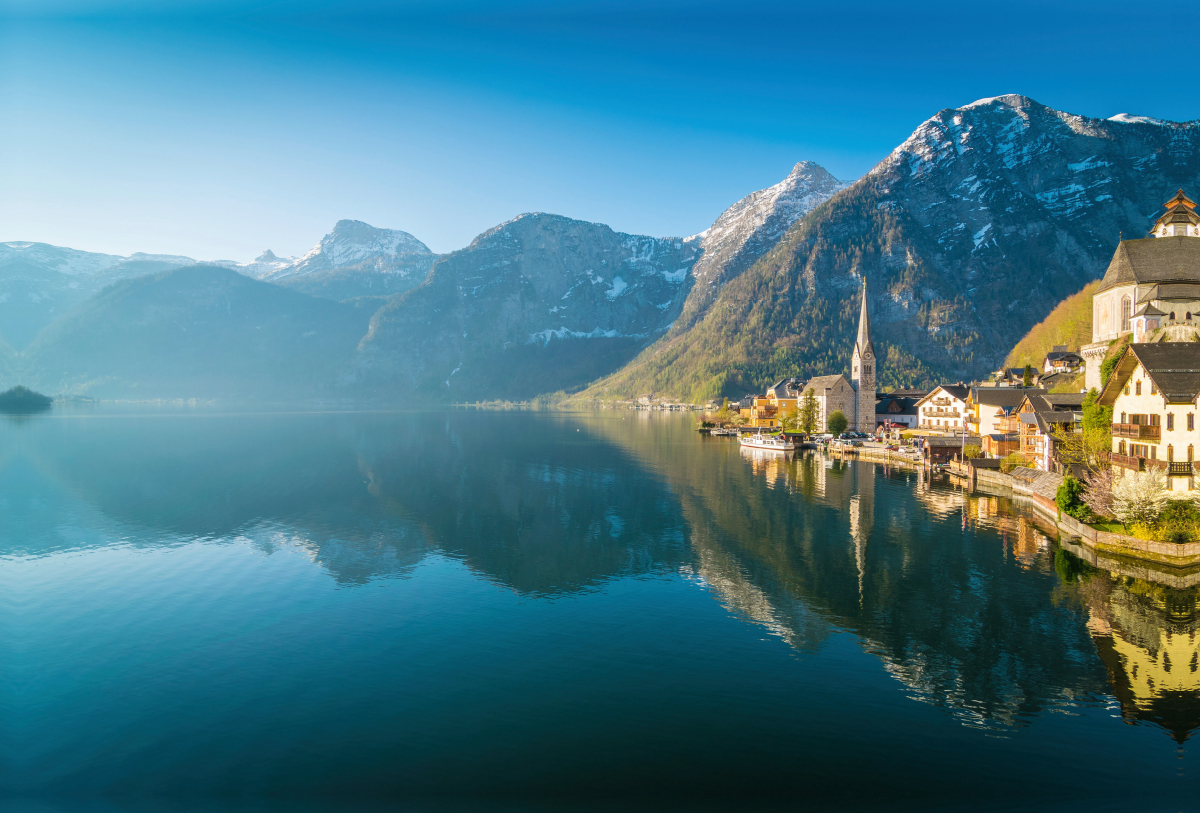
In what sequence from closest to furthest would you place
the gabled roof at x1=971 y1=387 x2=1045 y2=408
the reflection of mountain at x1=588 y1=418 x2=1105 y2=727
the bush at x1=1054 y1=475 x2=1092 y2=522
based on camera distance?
the reflection of mountain at x1=588 y1=418 x2=1105 y2=727, the bush at x1=1054 y1=475 x2=1092 y2=522, the gabled roof at x1=971 y1=387 x2=1045 y2=408

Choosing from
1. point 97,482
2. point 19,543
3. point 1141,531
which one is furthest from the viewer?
point 97,482

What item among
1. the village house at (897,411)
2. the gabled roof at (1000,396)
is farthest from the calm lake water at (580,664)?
the village house at (897,411)

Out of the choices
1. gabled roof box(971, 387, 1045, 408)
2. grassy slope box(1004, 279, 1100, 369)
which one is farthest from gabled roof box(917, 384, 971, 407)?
grassy slope box(1004, 279, 1100, 369)

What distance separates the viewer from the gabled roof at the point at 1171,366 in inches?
1810

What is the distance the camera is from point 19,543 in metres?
49.1

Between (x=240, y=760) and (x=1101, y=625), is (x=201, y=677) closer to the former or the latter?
(x=240, y=760)

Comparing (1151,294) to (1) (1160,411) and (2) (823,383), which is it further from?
(2) (823,383)

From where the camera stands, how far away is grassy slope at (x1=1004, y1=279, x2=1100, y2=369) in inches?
5797

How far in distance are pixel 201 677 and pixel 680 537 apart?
36.2m

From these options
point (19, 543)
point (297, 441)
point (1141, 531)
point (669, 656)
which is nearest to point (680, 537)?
point (669, 656)

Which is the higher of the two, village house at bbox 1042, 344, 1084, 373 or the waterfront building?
village house at bbox 1042, 344, 1084, 373

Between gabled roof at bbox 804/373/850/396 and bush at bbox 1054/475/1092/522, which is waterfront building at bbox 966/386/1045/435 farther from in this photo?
bush at bbox 1054/475/1092/522

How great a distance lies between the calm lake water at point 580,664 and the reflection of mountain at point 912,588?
0.77 ft

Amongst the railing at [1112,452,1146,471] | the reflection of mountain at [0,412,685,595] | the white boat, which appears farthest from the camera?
the white boat
